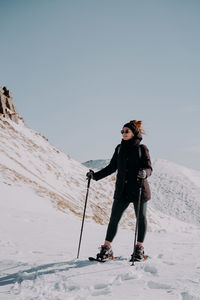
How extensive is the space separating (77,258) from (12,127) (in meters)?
18.1

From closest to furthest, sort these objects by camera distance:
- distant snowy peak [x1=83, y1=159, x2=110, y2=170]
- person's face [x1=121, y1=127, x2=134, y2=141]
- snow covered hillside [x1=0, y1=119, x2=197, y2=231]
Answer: person's face [x1=121, y1=127, x2=134, y2=141], snow covered hillside [x1=0, y1=119, x2=197, y2=231], distant snowy peak [x1=83, y1=159, x2=110, y2=170]

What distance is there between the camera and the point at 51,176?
676 inches

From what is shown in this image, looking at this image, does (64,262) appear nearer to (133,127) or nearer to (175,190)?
(133,127)

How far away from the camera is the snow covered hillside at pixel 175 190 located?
26.4 metres

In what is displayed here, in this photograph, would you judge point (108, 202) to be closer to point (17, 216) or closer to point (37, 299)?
point (17, 216)

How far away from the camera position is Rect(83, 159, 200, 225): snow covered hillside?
86.7 ft

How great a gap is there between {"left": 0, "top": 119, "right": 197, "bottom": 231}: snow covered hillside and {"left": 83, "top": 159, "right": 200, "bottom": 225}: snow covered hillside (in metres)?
4.73

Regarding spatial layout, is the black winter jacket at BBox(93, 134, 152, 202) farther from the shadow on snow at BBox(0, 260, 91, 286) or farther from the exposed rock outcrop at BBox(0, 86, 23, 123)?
the exposed rock outcrop at BBox(0, 86, 23, 123)

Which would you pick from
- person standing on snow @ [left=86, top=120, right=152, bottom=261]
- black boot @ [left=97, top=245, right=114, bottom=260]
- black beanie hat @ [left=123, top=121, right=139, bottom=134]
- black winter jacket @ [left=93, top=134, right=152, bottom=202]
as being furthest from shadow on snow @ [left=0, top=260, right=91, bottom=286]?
black beanie hat @ [left=123, top=121, right=139, bottom=134]

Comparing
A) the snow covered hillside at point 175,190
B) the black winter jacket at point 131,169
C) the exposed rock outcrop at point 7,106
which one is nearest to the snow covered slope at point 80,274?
the black winter jacket at point 131,169

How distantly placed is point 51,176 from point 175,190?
18998mm

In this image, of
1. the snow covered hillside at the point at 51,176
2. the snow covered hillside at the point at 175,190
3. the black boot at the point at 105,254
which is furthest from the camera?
the snow covered hillside at the point at 175,190

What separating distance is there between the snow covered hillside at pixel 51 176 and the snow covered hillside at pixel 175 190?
4.73 metres

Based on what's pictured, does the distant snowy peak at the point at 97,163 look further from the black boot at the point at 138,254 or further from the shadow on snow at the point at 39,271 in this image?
the shadow on snow at the point at 39,271
